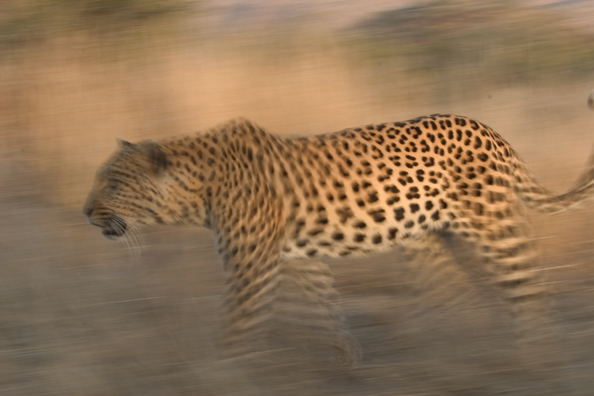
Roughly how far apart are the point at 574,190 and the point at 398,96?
343cm

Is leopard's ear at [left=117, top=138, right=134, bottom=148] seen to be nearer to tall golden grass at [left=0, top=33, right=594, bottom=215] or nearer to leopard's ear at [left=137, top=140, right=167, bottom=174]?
leopard's ear at [left=137, top=140, right=167, bottom=174]

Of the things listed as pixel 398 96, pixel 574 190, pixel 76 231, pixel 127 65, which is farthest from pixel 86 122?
pixel 574 190

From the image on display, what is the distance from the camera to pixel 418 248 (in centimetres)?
551

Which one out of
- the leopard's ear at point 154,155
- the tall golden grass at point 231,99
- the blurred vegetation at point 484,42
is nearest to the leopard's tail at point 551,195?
the tall golden grass at point 231,99

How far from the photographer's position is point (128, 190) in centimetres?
493

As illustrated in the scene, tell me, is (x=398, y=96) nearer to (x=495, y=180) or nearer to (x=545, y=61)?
(x=545, y=61)

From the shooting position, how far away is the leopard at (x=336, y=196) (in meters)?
4.91

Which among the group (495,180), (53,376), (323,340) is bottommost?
(323,340)

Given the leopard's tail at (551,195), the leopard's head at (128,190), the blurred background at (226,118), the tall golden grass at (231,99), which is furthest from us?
the tall golden grass at (231,99)

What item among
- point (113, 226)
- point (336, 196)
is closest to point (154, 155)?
point (113, 226)

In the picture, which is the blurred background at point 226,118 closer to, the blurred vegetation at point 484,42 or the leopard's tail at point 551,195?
the blurred vegetation at point 484,42

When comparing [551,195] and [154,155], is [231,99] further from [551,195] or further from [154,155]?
[551,195]

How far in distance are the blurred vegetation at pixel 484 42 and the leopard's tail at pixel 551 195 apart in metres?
3.57

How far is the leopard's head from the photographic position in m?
4.91
